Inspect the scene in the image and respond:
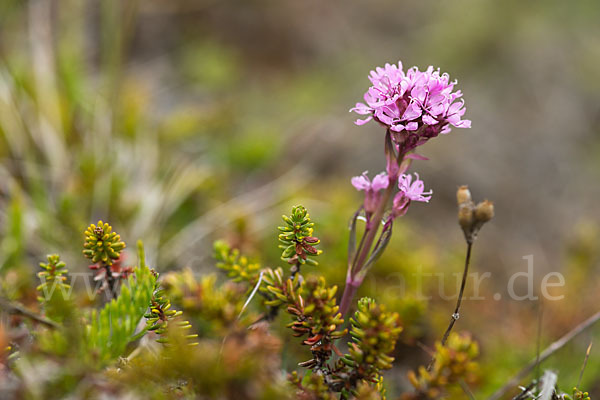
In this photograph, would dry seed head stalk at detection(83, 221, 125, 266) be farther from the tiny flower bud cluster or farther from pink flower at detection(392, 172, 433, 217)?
pink flower at detection(392, 172, 433, 217)

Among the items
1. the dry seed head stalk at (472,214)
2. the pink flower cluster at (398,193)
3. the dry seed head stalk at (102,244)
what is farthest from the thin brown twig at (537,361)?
the dry seed head stalk at (102,244)

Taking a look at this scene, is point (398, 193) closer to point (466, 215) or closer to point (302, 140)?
point (466, 215)

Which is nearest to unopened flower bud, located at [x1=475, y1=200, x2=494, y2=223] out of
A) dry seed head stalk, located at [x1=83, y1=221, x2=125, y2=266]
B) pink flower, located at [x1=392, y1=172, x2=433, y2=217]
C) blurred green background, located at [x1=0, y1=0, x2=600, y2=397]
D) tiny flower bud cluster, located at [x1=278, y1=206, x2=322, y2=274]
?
pink flower, located at [x1=392, y1=172, x2=433, y2=217]

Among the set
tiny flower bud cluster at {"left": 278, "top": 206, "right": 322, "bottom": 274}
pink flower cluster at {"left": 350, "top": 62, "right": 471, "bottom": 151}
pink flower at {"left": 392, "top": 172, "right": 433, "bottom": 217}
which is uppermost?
pink flower cluster at {"left": 350, "top": 62, "right": 471, "bottom": 151}

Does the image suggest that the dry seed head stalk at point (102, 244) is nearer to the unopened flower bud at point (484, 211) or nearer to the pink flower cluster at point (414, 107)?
the pink flower cluster at point (414, 107)

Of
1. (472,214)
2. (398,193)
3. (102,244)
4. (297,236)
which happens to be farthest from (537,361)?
(102,244)

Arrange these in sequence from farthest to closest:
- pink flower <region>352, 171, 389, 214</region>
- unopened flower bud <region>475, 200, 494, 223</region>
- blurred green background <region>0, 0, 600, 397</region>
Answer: blurred green background <region>0, 0, 600, 397</region> → pink flower <region>352, 171, 389, 214</region> → unopened flower bud <region>475, 200, 494, 223</region>
